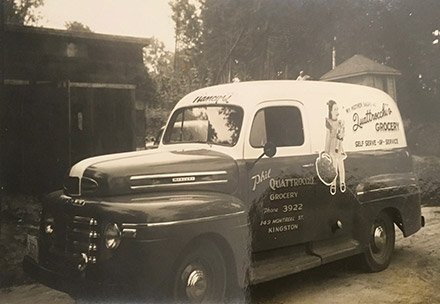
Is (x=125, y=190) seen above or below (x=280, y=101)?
below

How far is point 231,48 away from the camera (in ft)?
10.2

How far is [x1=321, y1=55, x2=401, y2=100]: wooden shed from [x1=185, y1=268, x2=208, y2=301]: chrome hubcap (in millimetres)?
1640

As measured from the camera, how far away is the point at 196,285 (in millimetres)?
2672

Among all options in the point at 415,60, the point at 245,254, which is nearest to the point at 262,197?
the point at 245,254

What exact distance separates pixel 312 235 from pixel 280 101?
948mm

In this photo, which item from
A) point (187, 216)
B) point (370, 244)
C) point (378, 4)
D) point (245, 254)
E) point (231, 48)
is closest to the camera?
point (187, 216)

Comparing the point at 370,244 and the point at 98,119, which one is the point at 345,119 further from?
the point at 98,119

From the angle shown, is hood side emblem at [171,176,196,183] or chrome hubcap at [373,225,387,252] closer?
hood side emblem at [171,176,196,183]

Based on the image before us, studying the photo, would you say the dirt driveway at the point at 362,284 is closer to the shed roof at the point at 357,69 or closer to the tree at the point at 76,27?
the shed roof at the point at 357,69

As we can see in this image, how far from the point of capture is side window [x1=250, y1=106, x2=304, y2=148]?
3.14 m

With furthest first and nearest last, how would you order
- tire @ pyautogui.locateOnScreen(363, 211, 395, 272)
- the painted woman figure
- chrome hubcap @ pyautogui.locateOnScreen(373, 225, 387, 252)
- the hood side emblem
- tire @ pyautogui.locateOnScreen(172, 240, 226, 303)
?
chrome hubcap @ pyautogui.locateOnScreen(373, 225, 387, 252) → tire @ pyautogui.locateOnScreen(363, 211, 395, 272) → the painted woman figure → the hood side emblem → tire @ pyautogui.locateOnScreen(172, 240, 226, 303)

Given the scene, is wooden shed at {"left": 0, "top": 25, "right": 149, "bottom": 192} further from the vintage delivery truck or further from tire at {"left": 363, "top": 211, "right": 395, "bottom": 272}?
tire at {"left": 363, "top": 211, "right": 395, "bottom": 272}

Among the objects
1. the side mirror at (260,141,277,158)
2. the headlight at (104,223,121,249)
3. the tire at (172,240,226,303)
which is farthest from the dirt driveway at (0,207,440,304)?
the side mirror at (260,141,277,158)

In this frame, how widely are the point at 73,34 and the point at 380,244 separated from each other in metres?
2.84
